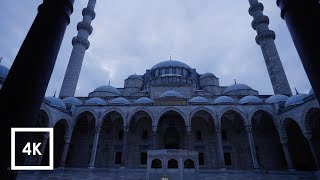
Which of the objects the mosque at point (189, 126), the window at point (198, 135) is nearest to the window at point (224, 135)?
the mosque at point (189, 126)

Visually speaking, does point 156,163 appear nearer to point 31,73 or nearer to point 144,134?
point 144,134

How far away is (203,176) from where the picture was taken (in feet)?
42.8

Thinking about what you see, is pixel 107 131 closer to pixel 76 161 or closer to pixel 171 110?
pixel 76 161

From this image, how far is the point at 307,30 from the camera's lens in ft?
7.22

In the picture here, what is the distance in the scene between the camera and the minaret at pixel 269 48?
21.0 meters

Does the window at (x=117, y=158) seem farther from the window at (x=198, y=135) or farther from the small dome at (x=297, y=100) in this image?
the small dome at (x=297, y=100)

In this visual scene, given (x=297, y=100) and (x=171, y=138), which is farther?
(x=171, y=138)

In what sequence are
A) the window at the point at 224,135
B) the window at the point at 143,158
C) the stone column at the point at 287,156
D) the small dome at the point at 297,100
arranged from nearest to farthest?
the stone column at the point at 287,156
the small dome at the point at 297,100
the window at the point at 143,158
the window at the point at 224,135

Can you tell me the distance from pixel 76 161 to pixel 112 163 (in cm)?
349

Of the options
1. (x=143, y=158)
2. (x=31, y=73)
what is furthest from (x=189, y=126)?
(x=31, y=73)

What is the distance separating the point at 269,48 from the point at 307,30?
75.7 feet

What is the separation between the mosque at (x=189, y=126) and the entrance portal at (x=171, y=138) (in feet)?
0.16

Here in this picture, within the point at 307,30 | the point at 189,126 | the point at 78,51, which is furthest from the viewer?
the point at 78,51

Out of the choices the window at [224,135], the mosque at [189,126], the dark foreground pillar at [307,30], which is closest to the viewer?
the dark foreground pillar at [307,30]
